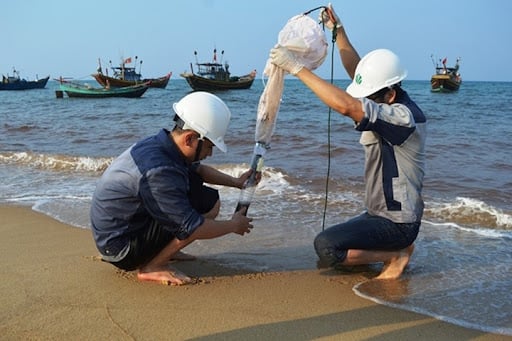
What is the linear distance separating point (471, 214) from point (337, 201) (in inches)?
56.0

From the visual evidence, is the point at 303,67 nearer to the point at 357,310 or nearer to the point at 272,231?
the point at 357,310

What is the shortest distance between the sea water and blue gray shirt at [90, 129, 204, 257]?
936mm

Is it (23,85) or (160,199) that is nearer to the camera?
(160,199)

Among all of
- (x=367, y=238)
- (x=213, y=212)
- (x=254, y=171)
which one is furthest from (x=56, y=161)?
(x=367, y=238)

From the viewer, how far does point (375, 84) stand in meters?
3.13

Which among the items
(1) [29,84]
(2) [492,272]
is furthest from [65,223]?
(1) [29,84]

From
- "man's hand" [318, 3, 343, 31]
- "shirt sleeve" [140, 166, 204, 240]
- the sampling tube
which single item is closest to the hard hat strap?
"shirt sleeve" [140, 166, 204, 240]

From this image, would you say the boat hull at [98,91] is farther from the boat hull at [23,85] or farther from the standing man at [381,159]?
the standing man at [381,159]

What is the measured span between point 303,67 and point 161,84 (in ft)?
160

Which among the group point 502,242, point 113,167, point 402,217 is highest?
point 113,167

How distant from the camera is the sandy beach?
98.9 inches

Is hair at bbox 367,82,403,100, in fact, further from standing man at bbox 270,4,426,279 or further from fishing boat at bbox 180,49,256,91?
fishing boat at bbox 180,49,256,91

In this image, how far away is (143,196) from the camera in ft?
9.16

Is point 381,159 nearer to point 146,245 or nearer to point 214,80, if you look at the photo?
point 146,245
